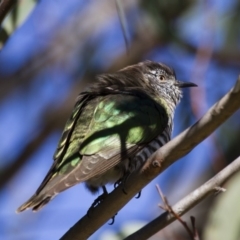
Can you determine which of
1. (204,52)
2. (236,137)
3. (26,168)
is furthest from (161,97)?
(26,168)

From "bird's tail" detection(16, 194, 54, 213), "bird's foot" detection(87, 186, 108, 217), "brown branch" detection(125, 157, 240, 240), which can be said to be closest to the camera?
"brown branch" detection(125, 157, 240, 240)

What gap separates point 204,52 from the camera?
4266 mm

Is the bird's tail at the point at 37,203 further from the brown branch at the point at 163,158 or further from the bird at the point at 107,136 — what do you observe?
the brown branch at the point at 163,158

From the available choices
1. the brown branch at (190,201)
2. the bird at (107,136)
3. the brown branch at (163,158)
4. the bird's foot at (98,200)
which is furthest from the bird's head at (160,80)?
the brown branch at (190,201)

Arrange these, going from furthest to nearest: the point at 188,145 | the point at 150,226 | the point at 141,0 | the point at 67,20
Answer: the point at 67,20 → the point at 141,0 → the point at 150,226 → the point at 188,145

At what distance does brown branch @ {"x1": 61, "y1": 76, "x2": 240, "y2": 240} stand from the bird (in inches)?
7.1

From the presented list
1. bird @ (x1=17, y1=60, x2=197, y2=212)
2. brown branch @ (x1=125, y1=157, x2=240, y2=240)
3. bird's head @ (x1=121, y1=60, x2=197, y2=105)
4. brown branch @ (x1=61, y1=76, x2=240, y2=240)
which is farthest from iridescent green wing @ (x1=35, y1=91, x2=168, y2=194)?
bird's head @ (x1=121, y1=60, x2=197, y2=105)

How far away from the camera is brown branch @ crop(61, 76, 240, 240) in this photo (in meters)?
2.21

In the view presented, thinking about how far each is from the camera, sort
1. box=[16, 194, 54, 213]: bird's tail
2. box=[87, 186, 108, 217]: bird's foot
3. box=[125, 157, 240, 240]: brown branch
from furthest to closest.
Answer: box=[87, 186, 108, 217]: bird's foot, box=[16, 194, 54, 213]: bird's tail, box=[125, 157, 240, 240]: brown branch

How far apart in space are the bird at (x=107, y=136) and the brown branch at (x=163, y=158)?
181mm

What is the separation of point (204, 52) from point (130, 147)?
40.2 inches

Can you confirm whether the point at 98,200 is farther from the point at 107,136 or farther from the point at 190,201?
the point at 190,201

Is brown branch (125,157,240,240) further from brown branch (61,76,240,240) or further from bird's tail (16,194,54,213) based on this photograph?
bird's tail (16,194,54,213)

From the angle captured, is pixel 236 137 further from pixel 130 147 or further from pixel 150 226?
pixel 150 226
